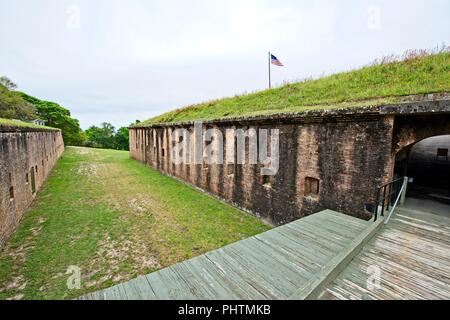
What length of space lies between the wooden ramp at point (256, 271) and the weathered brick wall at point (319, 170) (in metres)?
1.51

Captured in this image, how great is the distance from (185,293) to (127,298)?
2.18 ft

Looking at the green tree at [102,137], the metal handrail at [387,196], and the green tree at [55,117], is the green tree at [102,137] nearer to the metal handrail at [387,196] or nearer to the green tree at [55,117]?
the green tree at [55,117]

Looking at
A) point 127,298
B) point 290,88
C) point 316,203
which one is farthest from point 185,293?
point 290,88

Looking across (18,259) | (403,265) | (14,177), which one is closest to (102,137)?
(14,177)

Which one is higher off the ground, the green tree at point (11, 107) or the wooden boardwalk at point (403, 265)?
the green tree at point (11, 107)

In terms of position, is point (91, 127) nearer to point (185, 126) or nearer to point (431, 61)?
point (185, 126)

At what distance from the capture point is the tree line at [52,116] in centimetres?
2350

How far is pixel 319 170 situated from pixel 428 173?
5.24 m

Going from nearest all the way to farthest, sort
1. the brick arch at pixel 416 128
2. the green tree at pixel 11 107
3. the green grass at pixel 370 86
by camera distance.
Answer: the brick arch at pixel 416 128, the green grass at pixel 370 86, the green tree at pixel 11 107

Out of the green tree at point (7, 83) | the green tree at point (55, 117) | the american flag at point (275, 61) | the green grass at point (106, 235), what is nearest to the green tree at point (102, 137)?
the green tree at point (55, 117)

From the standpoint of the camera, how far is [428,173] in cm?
809

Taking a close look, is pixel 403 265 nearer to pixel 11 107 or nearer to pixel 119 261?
pixel 119 261

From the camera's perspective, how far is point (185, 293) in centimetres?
268

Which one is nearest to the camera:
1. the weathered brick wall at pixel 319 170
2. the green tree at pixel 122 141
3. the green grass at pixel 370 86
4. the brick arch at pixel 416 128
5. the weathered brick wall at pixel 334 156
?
the brick arch at pixel 416 128
